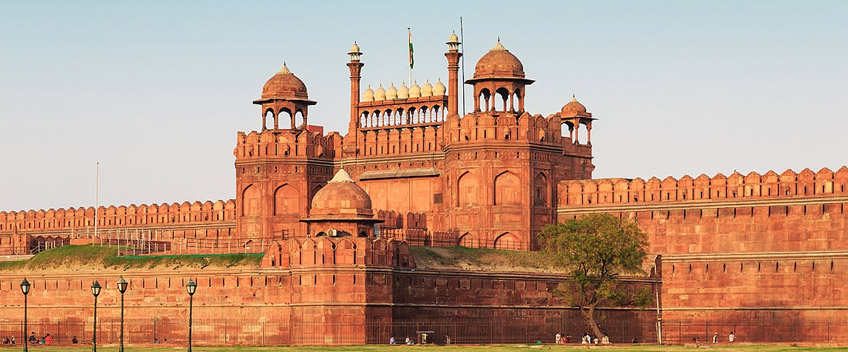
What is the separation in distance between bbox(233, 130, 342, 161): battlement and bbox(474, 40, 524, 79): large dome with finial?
1058 centimetres

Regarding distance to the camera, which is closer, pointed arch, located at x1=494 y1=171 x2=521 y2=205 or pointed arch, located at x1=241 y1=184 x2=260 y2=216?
pointed arch, located at x1=494 y1=171 x2=521 y2=205

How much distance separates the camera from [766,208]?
88125mm

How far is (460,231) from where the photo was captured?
3612 inches

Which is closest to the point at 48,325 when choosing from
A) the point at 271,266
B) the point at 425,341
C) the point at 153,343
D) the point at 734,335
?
the point at 153,343

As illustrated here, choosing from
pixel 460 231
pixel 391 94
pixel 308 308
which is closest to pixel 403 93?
pixel 391 94

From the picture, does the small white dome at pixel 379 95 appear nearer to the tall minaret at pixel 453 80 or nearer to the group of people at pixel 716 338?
the tall minaret at pixel 453 80

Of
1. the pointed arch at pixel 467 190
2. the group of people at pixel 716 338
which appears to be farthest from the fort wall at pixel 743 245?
the pointed arch at pixel 467 190

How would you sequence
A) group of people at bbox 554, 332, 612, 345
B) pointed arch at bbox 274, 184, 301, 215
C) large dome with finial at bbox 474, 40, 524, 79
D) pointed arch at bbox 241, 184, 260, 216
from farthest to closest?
1. pointed arch at bbox 241, 184, 260, 216
2. pointed arch at bbox 274, 184, 301, 215
3. large dome with finial at bbox 474, 40, 524, 79
4. group of people at bbox 554, 332, 612, 345

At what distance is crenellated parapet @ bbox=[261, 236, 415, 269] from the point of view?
3103 inches

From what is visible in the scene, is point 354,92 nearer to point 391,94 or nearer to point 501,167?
point 391,94

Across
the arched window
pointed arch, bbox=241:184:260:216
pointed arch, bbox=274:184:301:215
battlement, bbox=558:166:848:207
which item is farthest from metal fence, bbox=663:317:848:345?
pointed arch, bbox=241:184:260:216

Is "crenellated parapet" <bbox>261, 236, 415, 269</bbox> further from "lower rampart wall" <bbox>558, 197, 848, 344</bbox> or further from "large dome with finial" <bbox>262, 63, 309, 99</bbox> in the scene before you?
"large dome with finial" <bbox>262, 63, 309, 99</bbox>

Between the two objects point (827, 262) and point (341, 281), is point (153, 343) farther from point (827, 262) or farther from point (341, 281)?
point (827, 262)

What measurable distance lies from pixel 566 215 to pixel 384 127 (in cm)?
1382
